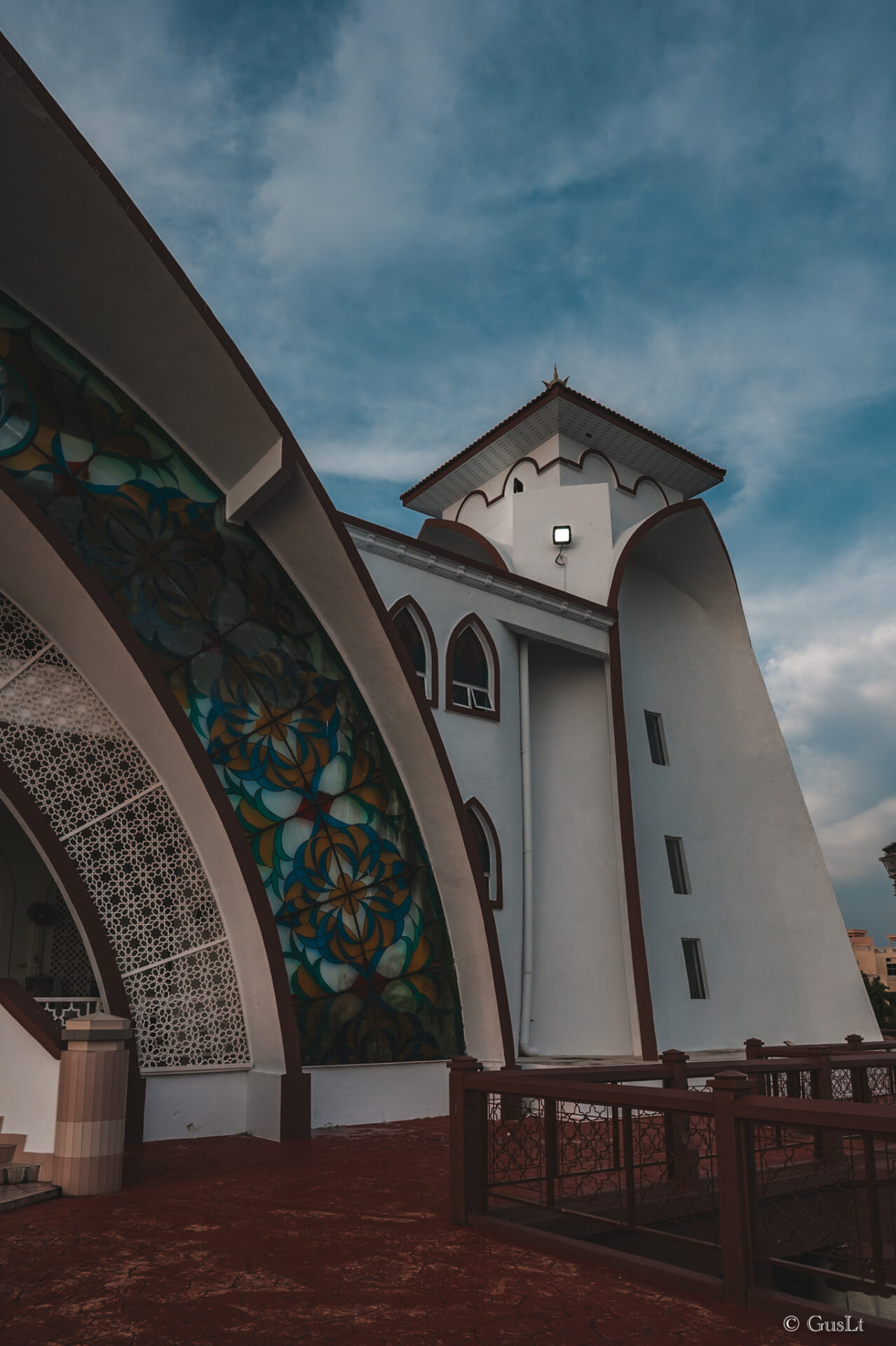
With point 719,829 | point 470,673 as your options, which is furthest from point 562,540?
point 719,829

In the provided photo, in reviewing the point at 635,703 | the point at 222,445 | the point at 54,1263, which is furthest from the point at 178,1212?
the point at 635,703

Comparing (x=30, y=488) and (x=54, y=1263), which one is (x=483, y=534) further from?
(x=54, y=1263)

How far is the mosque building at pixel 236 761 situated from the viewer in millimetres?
7852

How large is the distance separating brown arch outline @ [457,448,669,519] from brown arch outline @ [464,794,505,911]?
582 cm

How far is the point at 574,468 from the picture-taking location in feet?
52.1

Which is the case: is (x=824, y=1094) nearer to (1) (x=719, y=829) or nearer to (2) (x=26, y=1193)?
(2) (x=26, y=1193)

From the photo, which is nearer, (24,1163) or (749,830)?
(24,1163)

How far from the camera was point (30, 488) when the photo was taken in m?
7.94

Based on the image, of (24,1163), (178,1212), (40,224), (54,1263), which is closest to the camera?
(54,1263)

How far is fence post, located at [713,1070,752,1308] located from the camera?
4.07 m

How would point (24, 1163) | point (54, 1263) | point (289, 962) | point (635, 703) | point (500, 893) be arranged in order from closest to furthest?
1. point (54, 1263)
2. point (24, 1163)
3. point (289, 962)
4. point (500, 893)
5. point (635, 703)

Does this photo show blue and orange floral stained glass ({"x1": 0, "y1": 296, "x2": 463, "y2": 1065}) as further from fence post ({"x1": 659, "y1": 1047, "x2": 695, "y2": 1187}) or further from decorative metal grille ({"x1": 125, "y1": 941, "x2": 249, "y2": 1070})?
fence post ({"x1": 659, "y1": 1047, "x2": 695, "y2": 1187})

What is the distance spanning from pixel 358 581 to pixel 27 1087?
4804 mm

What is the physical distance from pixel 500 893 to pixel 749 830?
220 inches
